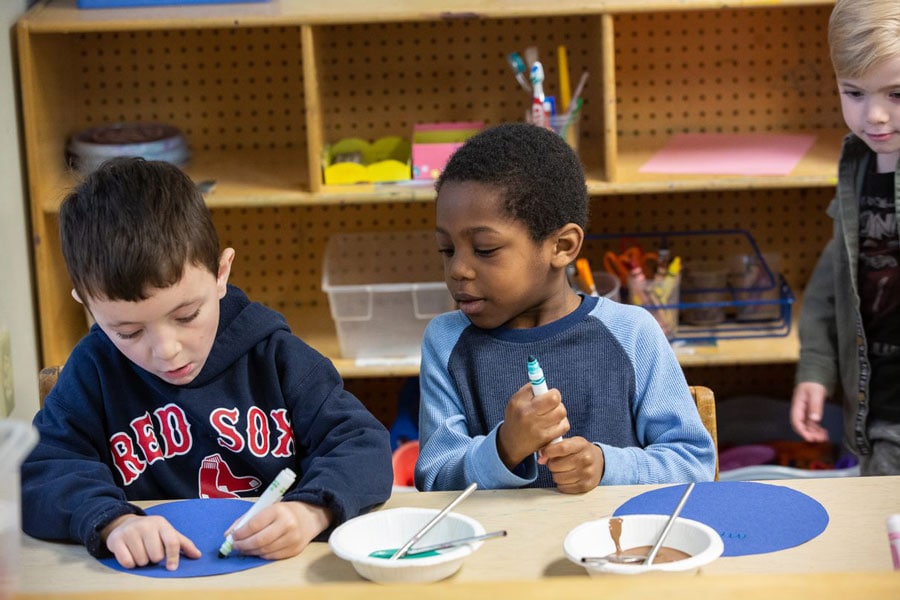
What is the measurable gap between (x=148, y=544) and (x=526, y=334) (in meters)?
0.60

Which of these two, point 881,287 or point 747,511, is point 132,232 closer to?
point 747,511

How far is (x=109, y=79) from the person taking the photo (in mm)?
2842

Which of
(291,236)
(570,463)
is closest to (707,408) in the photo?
(570,463)

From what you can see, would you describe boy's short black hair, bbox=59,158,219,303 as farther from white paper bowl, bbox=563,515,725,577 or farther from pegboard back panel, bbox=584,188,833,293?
pegboard back panel, bbox=584,188,833,293

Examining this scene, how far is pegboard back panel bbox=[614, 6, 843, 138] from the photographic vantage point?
110 inches

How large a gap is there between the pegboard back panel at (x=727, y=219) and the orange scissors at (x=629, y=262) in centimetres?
13

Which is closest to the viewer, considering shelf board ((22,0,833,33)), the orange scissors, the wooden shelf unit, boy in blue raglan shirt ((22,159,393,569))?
boy in blue raglan shirt ((22,159,393,569))

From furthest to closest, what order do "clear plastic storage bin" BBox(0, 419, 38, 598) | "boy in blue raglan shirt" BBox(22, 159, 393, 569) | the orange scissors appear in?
the orange scissors → "boy in blue raglan shirt" BBox(22, 159, 393, 569) → "clear plastic storage bin" BBox(0, 419, 38, 598)


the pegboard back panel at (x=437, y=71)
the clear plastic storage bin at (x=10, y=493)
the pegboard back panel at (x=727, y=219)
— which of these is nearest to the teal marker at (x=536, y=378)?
the clear plastic storage bin at (x=10, y=493)

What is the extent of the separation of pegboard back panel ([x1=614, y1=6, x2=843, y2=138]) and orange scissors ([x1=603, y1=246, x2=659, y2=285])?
0.33m

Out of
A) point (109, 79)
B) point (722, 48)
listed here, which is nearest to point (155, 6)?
point (109, 79)

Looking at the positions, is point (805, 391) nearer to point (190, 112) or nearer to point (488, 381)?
point (488, 381)

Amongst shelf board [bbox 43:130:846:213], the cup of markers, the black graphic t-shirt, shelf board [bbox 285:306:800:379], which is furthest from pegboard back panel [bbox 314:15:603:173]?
the black graphic t-shirt

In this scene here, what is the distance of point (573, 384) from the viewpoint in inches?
60.4
